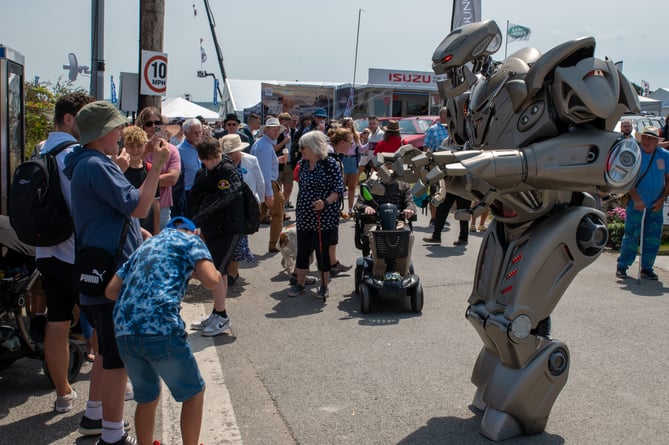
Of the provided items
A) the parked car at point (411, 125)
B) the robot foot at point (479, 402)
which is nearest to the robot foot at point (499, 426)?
the robot foot at point (479, 402)

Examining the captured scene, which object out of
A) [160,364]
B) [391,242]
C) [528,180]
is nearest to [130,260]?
[160,364]

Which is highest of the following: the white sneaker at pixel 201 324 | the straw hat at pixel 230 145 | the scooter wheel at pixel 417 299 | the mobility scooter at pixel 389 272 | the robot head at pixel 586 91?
the robot head at pixel 586 91

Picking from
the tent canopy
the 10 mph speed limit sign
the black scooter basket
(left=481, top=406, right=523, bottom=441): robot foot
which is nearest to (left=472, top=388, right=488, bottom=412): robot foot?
(left=481, top=406, right=523, bottom=441): robot foot

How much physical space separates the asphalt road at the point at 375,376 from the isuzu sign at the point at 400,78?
21028 millimetres

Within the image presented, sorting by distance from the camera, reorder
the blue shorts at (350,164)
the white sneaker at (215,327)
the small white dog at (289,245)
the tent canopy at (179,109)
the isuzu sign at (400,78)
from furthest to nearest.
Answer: the isuzu sign at (400,78) < the tent canopy at (179,109) < the blue shorts at (350,164) < the small white dog at (289,245) < the white sneaker at (215,327)

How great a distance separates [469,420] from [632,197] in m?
5.03

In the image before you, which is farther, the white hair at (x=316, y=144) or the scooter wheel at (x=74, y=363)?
the white hair at (x=316, y=144)

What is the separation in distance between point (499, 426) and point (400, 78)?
83.2 feet

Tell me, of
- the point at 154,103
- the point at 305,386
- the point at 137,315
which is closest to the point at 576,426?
the point at 305,386

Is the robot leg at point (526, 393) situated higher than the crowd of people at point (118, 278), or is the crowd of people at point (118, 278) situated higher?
the crowd of people at point (118, 278)

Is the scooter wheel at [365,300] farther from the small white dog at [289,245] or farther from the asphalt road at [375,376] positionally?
the small white dog at [289,245]

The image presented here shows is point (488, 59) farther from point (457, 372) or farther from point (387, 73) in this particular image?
point (387, 73)

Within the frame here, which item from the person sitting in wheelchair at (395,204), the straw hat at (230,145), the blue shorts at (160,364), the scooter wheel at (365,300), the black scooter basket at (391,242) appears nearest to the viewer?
the blue shorts at (160,364)

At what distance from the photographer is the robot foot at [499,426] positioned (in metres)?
3.86
